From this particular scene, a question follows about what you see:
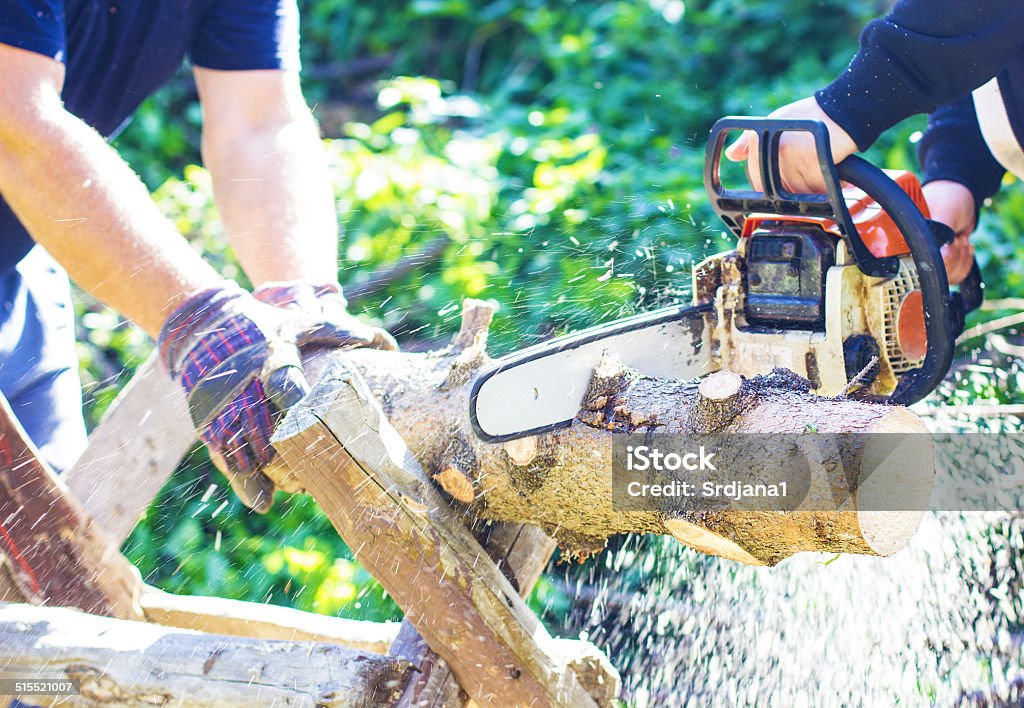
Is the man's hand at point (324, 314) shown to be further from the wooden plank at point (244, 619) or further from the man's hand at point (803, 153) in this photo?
the man's hand at point (803, 153)

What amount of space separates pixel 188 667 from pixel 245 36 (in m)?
1.40

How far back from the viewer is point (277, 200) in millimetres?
2176

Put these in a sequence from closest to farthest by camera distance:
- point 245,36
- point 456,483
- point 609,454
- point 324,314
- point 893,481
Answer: point 893,481 → point 609,454 → point 456,483 → point 324,314 → point 245,36

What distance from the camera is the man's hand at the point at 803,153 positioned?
1716mm

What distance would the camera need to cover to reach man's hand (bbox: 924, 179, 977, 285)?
7.13 feet

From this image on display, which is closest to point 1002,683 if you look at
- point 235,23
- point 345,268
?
point 235,23

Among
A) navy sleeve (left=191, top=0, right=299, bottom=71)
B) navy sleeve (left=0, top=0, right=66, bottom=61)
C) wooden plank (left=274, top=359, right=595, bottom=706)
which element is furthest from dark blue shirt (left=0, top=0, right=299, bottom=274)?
wooden plank (left=274, top=359, right=595, bottom=706)

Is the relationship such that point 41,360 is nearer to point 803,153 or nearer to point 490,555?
point 490,555

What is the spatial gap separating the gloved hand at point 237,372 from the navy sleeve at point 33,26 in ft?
1.99

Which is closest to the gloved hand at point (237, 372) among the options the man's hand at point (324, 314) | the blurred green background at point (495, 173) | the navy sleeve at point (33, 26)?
the man's hand at point (324, 314)

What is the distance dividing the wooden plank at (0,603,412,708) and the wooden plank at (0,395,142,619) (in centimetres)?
17

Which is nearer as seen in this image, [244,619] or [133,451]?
[244,619]

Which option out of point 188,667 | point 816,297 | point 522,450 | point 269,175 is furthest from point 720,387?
point 269,175

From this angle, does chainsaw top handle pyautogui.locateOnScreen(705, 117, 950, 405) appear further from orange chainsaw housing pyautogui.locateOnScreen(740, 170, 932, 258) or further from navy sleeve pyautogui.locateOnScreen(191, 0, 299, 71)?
navy sleeve pyautogui.locateOnScreen(191, 0, 299, 71)
